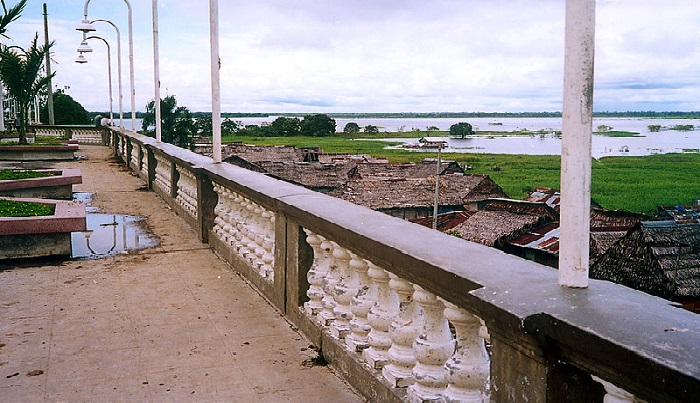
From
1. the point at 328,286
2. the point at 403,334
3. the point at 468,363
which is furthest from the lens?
the point at 328,286

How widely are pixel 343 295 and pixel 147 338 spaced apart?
4.62ft

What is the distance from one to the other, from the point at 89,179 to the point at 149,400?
1210 cm

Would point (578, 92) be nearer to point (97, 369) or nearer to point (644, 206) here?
point (97, 369)

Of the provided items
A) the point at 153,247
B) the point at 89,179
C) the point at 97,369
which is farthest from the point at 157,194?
the point at 97,369

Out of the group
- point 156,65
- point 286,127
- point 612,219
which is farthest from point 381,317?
point 286,127

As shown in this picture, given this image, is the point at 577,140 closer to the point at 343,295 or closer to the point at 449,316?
the point at 449,316

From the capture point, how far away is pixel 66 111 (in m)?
53.6

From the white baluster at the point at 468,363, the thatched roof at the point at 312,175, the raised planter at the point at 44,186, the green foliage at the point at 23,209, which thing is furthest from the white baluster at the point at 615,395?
the thatched roof at the point at 312,175

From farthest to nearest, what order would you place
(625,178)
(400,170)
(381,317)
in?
1. (625,178)
2. (400,170)
3. (381,317)

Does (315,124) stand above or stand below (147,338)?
above

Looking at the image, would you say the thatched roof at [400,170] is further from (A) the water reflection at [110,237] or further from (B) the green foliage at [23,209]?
(B) the green foliage at [23,209]

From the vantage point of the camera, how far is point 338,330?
377 centimetres

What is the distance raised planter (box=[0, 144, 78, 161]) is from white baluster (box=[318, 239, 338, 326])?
16558 mm

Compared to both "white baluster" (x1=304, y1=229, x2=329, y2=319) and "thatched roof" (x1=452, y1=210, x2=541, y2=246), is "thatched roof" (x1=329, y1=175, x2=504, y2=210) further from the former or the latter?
"white baluster" (x1=304, y1=229, x2=329, y2=319)
